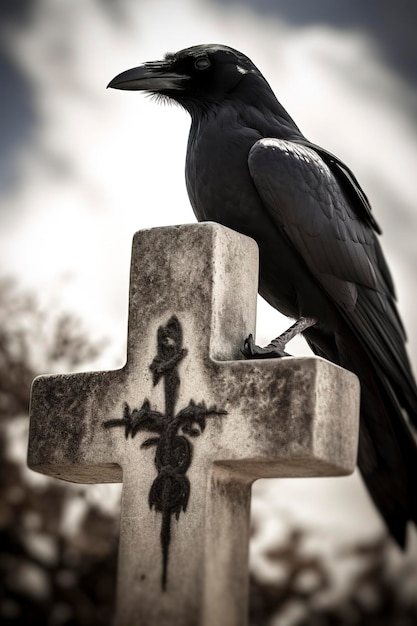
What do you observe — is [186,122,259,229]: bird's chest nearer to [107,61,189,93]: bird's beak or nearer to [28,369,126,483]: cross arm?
[107,61,189,93]: bird's beak

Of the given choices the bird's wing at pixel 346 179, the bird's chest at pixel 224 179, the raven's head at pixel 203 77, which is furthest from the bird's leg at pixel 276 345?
the raven's head at pixel 203 77

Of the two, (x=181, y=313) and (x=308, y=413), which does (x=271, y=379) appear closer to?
(x=308, y=413)

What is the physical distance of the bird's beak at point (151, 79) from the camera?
3.81 meters

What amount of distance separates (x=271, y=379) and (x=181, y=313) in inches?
15.0

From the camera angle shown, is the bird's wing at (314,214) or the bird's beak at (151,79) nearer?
the bird's wing at (314,214)

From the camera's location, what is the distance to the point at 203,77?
395 cm

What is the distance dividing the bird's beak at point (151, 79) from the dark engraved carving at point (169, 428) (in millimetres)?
1061

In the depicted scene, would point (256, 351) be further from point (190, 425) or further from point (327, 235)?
point (327, 235)

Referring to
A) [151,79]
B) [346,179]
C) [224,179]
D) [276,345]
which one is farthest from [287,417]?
[151,79]

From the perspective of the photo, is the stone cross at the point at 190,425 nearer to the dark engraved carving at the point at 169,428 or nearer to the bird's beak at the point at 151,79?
the dark engraved carving at the point at 169,428

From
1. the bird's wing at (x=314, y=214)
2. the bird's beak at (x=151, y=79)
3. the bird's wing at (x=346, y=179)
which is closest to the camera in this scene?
the bird's wing at (x=314, y=214)

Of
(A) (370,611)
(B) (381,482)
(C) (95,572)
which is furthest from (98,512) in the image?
(B) (381,482)

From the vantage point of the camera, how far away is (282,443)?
9.53ft

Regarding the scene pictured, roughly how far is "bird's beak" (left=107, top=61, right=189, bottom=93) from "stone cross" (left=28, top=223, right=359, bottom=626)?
2.55ft
